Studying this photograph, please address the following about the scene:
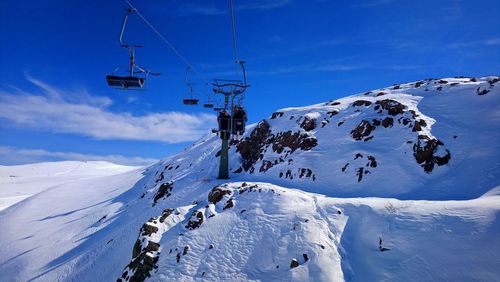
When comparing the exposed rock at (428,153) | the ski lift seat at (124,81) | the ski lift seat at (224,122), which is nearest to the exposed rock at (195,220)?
the ski lift seat at (124,81)

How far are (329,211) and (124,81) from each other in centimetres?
1242

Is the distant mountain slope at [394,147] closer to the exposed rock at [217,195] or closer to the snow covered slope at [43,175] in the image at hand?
the exposed rock at [217,195]

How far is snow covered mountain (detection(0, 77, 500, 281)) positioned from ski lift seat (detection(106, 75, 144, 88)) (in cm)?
829

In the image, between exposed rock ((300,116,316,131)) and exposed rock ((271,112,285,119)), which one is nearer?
exposed rock ((300,116,316,131))

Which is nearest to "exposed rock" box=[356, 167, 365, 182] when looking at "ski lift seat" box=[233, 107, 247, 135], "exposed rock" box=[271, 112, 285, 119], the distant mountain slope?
the distant mountain slope

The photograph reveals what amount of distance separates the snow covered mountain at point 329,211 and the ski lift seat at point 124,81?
326 inches

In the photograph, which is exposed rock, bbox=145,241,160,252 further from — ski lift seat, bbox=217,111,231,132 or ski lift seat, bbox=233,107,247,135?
ski lift seat, bbox=233,107,247,135

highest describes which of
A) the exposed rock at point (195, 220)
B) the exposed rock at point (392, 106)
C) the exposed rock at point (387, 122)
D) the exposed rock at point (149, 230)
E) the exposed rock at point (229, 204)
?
the exposed rock at point (392, 106)

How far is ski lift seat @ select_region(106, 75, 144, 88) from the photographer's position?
47.6ft

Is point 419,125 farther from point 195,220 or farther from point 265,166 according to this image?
point 195,220

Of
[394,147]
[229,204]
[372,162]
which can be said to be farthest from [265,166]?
[394,147]

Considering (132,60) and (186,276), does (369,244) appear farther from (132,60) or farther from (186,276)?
(132,60)

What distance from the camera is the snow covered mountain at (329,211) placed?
11.8 m

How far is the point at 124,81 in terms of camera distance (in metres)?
14.7
